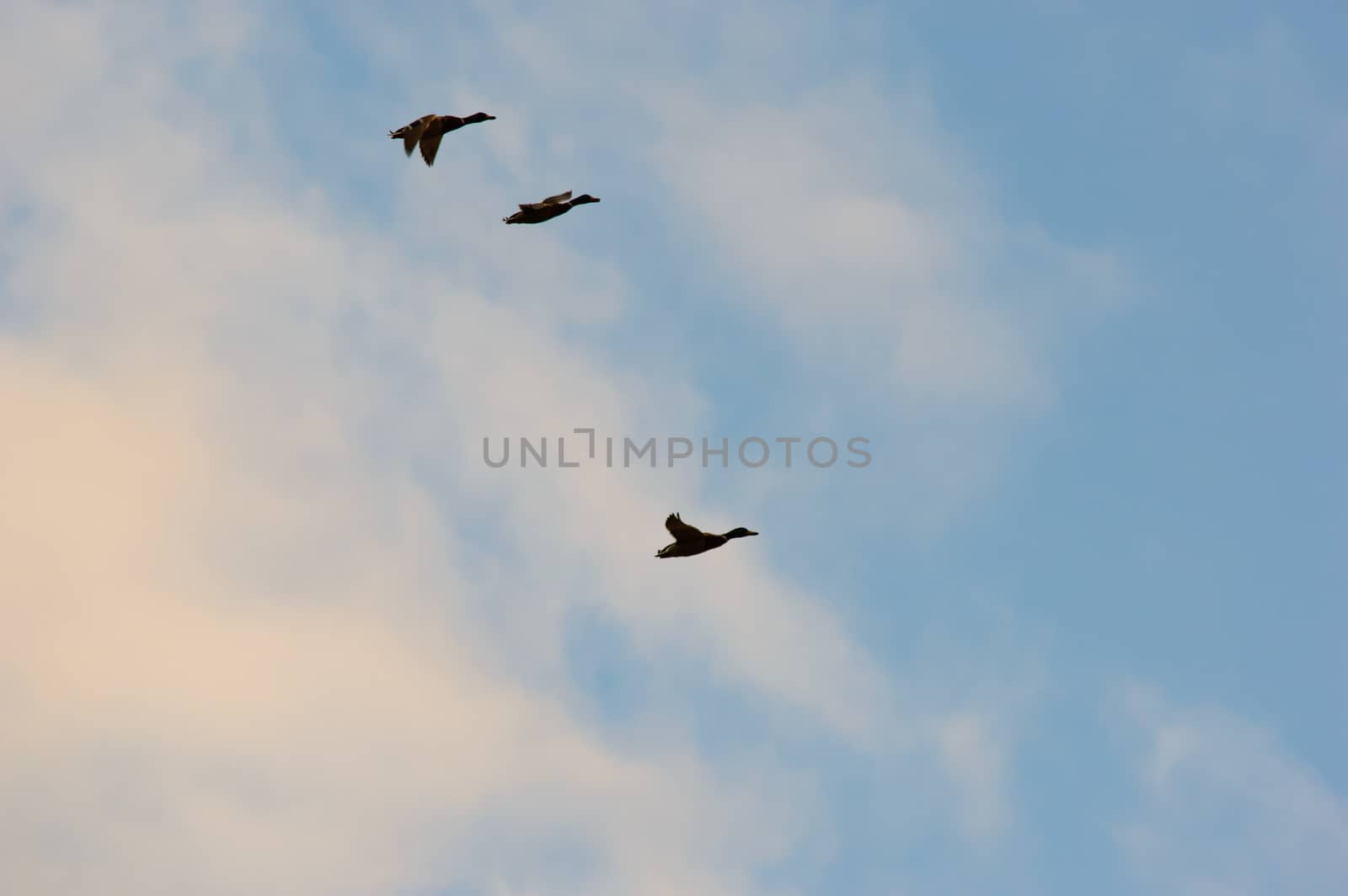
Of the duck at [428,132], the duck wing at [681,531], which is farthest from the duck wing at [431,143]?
the duck wing at [681,531]

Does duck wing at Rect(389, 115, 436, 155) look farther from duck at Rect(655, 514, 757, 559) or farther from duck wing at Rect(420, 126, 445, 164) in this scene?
duck at Rect(655, 514, 757, 559)

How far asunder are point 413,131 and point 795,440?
17.8 m

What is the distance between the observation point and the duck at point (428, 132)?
62.9 meters

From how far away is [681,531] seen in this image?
194 feet

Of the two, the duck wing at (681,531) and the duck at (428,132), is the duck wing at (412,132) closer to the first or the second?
the duck at (428,132)

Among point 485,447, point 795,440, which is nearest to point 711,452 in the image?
point 795,440

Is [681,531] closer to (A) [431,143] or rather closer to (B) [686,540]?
(B) [686,540]

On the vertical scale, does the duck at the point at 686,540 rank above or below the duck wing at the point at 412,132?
below

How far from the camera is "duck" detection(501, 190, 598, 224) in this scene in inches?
2539

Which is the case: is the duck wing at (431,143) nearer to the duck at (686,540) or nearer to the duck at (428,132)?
the duck at (428,132)

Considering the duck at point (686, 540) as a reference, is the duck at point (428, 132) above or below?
above

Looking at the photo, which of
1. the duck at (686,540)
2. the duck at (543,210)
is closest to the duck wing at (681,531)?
the duck at (686,540)

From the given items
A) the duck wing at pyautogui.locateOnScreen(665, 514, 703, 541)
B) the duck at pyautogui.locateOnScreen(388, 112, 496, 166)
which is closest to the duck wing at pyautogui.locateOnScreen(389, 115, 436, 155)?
the duck at pyautogui.locateOnScreen(388, 112, 496, 166)

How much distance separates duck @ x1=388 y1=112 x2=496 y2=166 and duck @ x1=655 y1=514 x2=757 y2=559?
1533 centimetres
